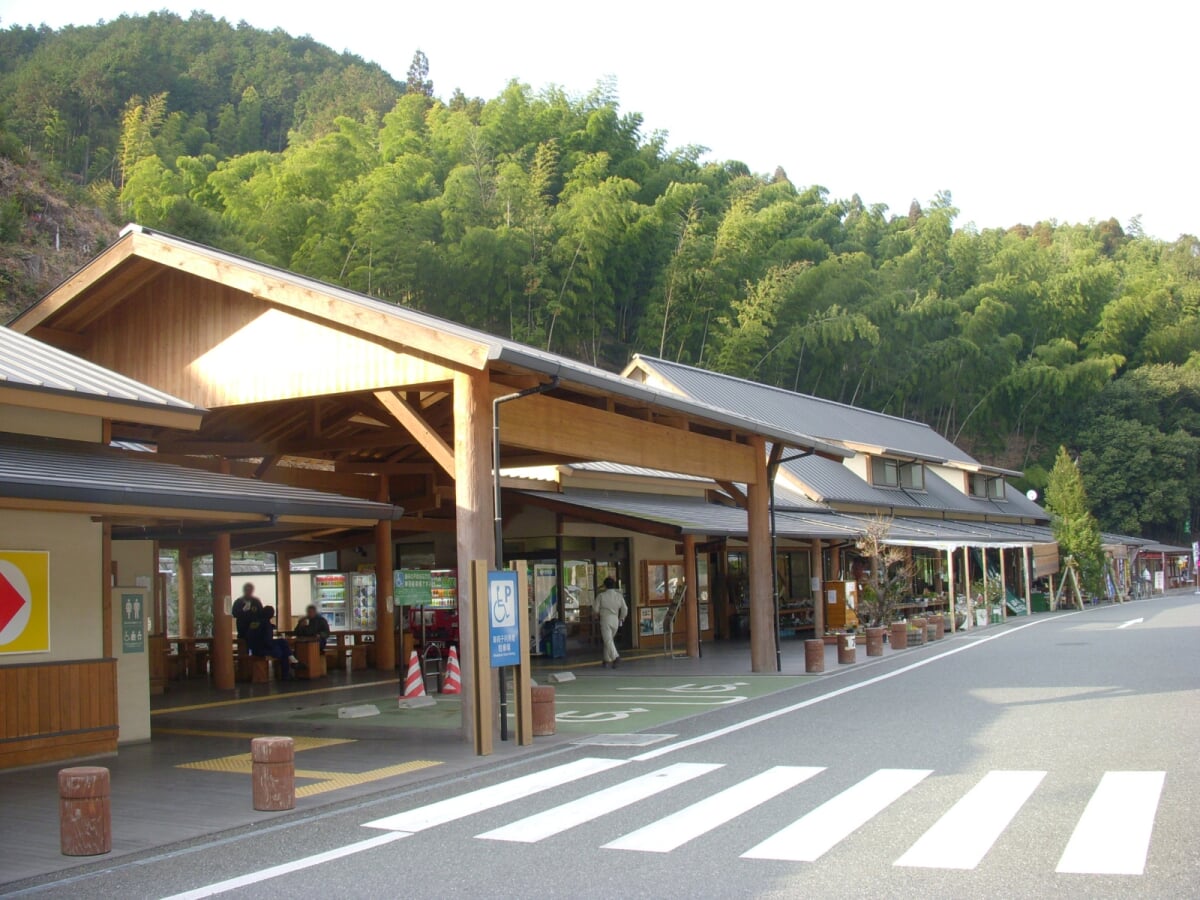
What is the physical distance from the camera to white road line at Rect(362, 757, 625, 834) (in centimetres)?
756

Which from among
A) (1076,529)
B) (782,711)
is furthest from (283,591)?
(1076,529)

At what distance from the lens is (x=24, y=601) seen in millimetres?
10000

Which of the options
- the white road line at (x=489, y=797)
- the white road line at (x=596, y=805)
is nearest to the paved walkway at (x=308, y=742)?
the white road line at (x=489, y=797)

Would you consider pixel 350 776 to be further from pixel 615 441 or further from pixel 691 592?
pixel 691 592

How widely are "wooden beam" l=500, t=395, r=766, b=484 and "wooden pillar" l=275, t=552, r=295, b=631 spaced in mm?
11039

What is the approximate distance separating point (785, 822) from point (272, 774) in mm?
3568

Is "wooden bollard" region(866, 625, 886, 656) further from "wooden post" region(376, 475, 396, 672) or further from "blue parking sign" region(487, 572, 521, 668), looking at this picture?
"blue parking sign" region(487, 572, 521, 668)

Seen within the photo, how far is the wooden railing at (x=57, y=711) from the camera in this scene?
32.4 feet

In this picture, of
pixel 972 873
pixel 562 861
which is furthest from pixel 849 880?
pixel 562 861

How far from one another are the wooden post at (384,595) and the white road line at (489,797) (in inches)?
375

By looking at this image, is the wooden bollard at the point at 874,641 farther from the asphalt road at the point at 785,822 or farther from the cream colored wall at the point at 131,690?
the cream colored wall at the point at 131,690

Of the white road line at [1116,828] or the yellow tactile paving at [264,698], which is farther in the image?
the yellow tactile paving at [264,698]

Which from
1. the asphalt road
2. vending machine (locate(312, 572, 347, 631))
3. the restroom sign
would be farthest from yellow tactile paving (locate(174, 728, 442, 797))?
vending machine (locate(312, 572, 347, 631))

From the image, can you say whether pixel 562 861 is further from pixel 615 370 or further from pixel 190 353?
pixel 615 370
